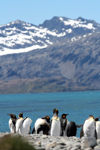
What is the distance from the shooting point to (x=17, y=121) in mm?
24000

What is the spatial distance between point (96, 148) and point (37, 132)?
8987 mm

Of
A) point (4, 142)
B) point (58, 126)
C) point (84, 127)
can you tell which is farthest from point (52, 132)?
point (4, 142)

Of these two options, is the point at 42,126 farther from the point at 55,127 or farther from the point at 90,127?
the point at 90,127

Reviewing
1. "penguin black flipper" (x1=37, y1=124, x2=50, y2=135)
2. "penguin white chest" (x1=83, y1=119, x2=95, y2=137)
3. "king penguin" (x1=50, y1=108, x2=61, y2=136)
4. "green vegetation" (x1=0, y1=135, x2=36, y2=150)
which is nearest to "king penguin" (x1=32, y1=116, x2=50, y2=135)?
"penguin black flipper" (x1=37, y1=124, x2=50, y2=135)

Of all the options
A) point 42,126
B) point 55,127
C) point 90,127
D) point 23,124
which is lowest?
point 90,127

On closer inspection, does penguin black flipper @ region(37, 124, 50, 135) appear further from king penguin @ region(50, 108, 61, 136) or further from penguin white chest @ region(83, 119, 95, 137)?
penguin white chest @ region(83, 119, 95, 137)

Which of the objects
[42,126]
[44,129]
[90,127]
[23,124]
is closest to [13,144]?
[90,127]

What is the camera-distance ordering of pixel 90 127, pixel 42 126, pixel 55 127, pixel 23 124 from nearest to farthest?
1. pixel 90 127
2. pixel 55 127
3. pixel 42 126
4. pixel 23 124

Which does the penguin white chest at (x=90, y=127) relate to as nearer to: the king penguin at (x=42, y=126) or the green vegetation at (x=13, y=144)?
the king penguin at (x=42, y=126)

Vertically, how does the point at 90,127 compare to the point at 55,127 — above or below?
below

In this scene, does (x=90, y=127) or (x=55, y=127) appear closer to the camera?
(x=90, y=127)

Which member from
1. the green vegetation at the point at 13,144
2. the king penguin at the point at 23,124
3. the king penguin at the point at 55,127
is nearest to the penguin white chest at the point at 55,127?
the king penguin at the point at 55,127

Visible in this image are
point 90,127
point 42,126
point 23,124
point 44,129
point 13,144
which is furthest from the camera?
point 23,124

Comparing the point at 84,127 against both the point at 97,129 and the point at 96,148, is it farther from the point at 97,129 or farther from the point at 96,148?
the point at 96,148
